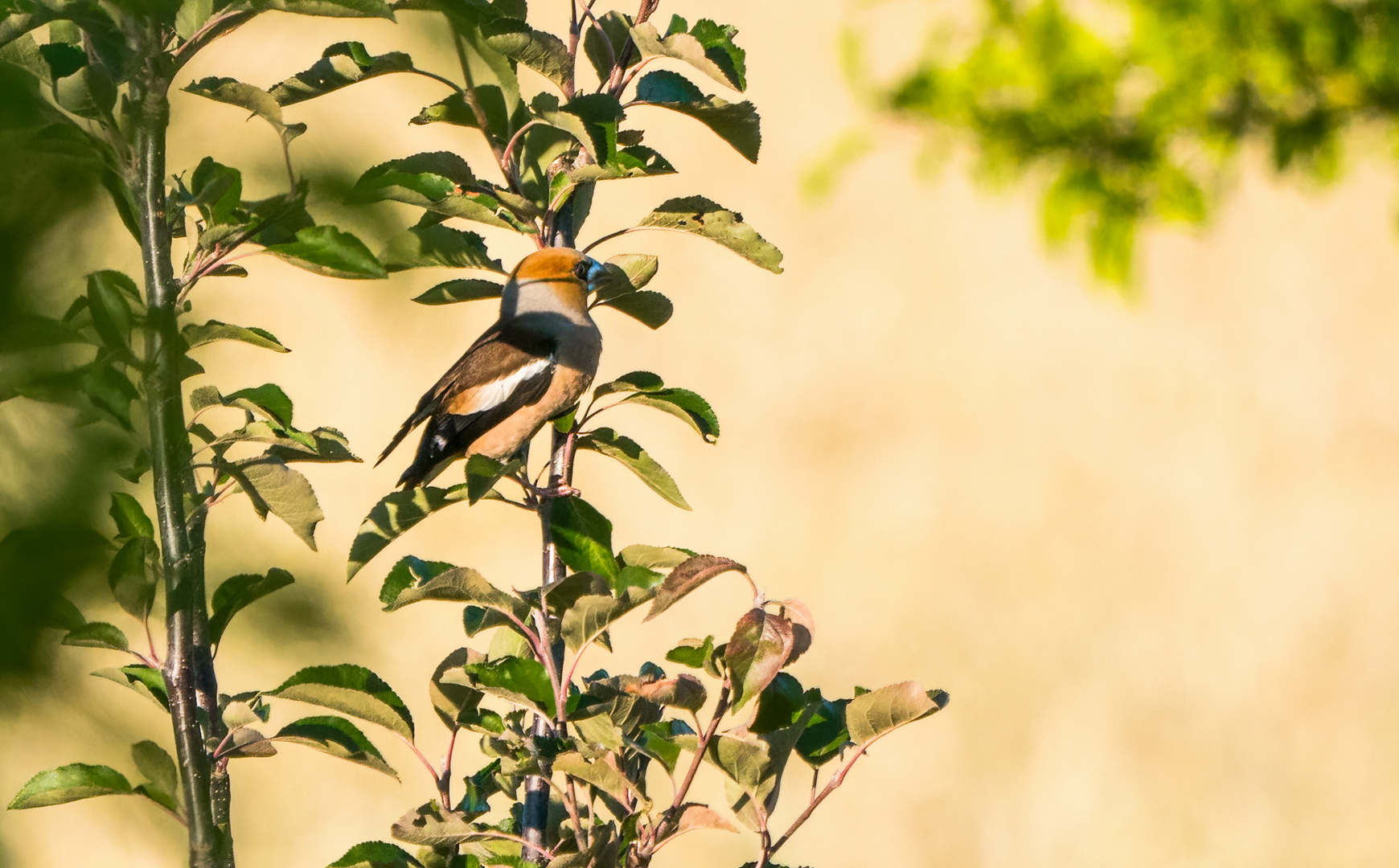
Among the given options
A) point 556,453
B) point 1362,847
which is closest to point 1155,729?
point 1362,847

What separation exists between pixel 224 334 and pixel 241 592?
32 cm

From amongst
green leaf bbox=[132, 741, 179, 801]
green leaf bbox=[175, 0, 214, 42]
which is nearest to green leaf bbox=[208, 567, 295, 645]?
green leaf bbox=[132, 741, 179, 801]

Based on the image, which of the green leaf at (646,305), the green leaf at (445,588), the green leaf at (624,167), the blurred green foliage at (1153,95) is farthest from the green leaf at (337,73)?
the blurred green foliage at (1153,95)

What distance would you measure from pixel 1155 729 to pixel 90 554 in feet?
19.3

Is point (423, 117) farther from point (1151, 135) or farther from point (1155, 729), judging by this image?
point (1155, 729)

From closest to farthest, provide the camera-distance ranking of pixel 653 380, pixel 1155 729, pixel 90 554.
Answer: pixel 90 554
pixel 653 380
pixel 1155 729

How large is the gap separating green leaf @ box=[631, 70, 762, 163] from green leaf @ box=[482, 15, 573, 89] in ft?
0.38

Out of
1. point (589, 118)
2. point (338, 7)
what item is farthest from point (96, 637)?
point (589, 118)

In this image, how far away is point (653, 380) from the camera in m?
1.95

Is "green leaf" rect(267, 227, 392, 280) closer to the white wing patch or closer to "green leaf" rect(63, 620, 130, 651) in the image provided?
"green leaf" rect(63, 620, 130, 651)

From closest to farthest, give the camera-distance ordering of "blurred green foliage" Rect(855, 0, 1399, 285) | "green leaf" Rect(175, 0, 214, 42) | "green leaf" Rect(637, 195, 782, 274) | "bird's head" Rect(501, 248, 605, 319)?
"green leaf" Rect(175, 0, 214, 42)
"green leaf" Rect(637, 195, 782, 274)
"bird's head" Rect(501, 248, 605, 319)
"blurred green foliage" Rect(855, 0, 1399, 285)

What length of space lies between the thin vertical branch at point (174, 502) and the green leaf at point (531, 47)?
19.3 inches

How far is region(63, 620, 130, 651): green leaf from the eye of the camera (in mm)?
908

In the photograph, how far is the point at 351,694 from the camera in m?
1.64
